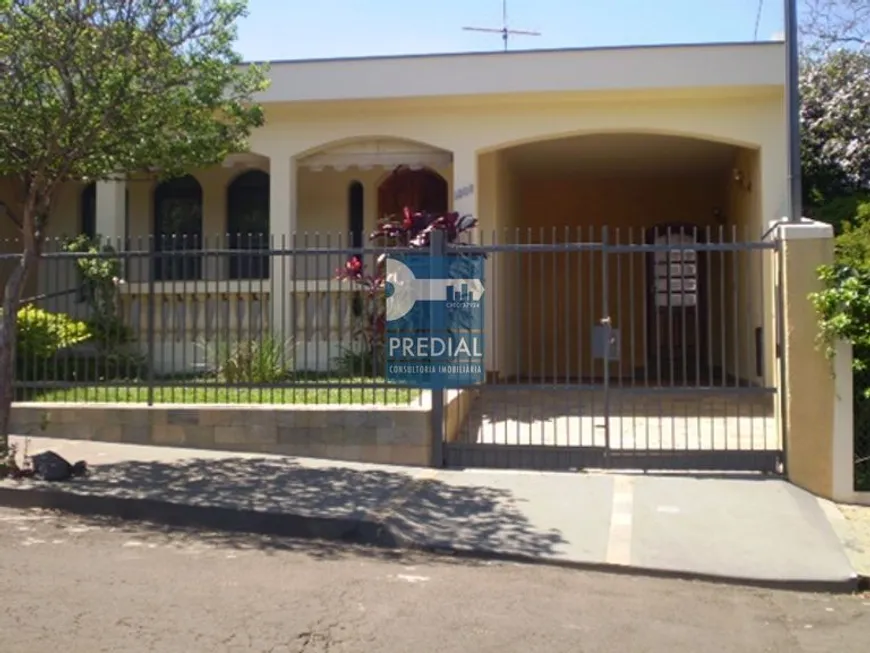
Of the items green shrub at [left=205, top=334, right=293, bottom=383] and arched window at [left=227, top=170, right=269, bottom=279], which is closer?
green shrub at [left=205, top=334, right=293, bottom=383]


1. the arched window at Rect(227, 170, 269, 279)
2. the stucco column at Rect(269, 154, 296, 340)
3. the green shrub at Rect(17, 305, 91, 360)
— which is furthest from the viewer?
the arched window at Rect(227, 170, 269, 279)

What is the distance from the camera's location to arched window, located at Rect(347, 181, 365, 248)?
50.2 ft

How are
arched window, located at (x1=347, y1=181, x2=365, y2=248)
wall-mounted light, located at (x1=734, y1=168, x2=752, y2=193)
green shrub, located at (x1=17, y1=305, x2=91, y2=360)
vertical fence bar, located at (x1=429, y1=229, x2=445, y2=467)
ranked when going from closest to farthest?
1. vertical fence bar, located at (x1=429, y1=229, x2=445, y2=467)
2. green shrub, located at (x1=17, y1=305, x2=91, y2=360)
3. wall-mounted light, located at (x1=734, y1=168, x2=752, y2=193)
4. arched window, located at (x1=347, y1=181, x2=365, y2=248)

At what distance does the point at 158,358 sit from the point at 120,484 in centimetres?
345

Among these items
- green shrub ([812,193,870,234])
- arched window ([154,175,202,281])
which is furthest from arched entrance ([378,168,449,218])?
green shrub ([812,193,870,234])

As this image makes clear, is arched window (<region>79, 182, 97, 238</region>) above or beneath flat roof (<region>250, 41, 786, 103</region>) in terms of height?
beneath

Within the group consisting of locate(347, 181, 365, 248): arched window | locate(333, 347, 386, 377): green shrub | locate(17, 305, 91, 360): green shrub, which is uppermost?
locate(347, 181, 365, 248): arched window

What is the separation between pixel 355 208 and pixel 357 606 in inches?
427

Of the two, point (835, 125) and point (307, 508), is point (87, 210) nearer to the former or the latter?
point (307, 508)

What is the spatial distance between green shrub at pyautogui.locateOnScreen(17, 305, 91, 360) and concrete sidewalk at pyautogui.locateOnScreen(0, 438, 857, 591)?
81.6 inches

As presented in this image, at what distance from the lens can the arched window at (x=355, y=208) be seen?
1530 centimetres

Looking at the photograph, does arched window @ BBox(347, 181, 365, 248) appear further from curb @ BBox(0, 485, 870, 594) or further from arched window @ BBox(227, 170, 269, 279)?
curb @ BBox(0, 485, 870, 594)

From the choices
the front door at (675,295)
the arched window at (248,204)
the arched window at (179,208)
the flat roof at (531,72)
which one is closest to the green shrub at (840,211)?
the flat roof at (531,72)

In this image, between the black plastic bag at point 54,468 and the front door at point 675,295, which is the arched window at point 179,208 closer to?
the black plastic bag at point 54,468
